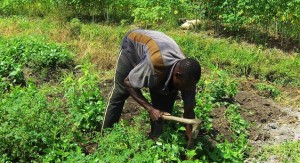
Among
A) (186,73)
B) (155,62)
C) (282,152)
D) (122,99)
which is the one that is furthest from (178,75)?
(282,152)

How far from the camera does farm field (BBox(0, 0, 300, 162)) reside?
3.95 meters

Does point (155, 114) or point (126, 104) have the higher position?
point (155, 114)

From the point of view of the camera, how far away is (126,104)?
5352 millimetres

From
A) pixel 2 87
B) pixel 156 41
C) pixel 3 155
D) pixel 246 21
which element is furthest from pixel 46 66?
pixel 246 21

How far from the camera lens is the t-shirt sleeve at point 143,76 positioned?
3.53 meters

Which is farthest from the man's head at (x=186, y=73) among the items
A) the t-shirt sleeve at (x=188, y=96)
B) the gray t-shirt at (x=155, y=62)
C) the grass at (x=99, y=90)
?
the grass at (x=99, y=90)

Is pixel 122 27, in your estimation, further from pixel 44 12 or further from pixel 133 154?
pixel 133 154

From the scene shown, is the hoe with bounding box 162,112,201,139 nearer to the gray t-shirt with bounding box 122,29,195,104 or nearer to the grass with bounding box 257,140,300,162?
the gray t-shirt with bounding box 122,29,195,104

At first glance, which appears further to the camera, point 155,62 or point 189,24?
point 189,24

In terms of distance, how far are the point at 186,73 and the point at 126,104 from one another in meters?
2.15

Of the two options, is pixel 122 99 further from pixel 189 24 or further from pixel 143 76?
pixel 189 24

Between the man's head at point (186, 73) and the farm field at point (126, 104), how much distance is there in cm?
75

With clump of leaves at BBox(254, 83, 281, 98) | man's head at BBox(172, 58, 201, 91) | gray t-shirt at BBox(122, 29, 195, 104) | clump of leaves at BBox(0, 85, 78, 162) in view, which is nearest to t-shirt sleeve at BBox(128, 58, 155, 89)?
gray t-shirt at BBox(122, 29, 195, 104)

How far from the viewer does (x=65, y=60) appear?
22.0 feet
